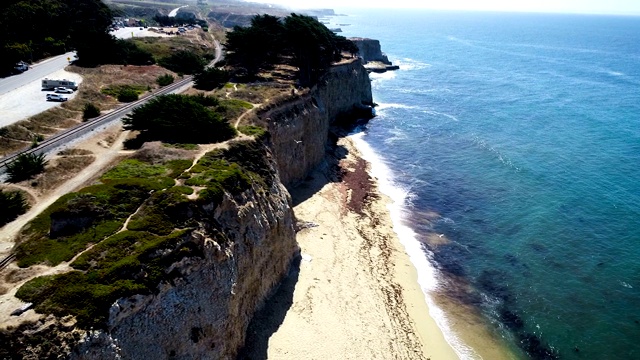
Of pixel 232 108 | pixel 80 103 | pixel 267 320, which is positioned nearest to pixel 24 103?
pixel 80 103

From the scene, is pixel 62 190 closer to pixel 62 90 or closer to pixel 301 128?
pixel 62 90

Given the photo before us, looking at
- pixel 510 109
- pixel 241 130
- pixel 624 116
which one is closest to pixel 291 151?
pixel 241 130

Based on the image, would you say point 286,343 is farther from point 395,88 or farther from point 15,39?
point 395,88

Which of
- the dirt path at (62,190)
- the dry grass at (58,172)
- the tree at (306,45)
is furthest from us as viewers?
the tree at (306,45)

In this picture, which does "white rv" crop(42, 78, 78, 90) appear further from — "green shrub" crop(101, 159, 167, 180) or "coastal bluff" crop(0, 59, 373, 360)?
"coastal bluff" crop(0, 59, 373, 360)

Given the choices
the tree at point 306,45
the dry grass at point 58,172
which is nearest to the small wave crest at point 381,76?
the tree at point 306,45

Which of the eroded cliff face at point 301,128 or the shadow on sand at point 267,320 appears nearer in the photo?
the shadow on sand at point 267,320

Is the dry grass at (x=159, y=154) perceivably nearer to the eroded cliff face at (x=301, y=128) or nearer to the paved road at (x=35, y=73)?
the eroded cliff face at (x=301, y=128)
